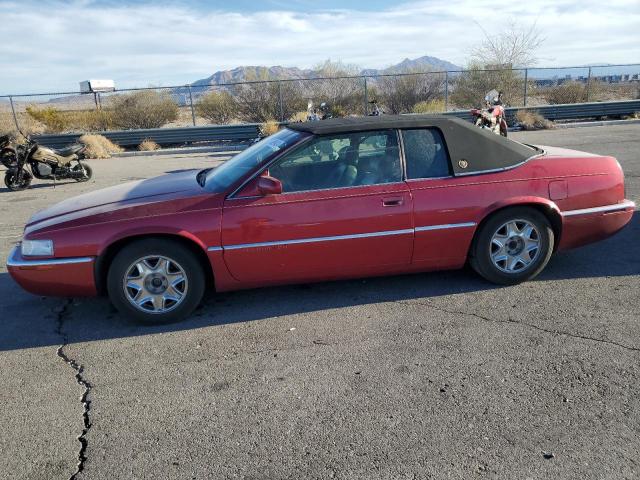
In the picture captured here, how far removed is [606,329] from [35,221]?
4.61 m

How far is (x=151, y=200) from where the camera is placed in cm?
434

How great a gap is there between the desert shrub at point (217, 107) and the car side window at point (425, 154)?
19510 mm

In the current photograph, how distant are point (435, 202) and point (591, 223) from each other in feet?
4.97

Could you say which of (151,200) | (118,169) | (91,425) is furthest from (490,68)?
(91,425)

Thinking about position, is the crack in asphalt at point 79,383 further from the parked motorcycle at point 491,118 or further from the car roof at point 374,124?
the parked motorcycle at point 491,118

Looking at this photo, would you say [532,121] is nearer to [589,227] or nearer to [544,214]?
[589,227]

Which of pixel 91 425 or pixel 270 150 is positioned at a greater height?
pixel 270 150

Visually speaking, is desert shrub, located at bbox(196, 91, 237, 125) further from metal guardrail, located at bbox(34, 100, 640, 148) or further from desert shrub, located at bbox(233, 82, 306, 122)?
metal guardrail, located at bbox(34, 100, 640, 148)

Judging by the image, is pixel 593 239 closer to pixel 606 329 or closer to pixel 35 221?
pixel 606 329

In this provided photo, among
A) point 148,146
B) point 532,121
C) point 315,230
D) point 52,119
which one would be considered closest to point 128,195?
point 315,230

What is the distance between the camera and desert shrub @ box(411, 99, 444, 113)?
23.4 metres

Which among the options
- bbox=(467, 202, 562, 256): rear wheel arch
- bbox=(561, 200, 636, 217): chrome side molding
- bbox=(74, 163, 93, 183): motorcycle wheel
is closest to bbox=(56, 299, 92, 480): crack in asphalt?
bbox=(467, 202, 562, 256): rear wheel arch

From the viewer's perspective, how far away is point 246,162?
4715 millimetres

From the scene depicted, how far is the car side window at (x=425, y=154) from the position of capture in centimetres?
447
